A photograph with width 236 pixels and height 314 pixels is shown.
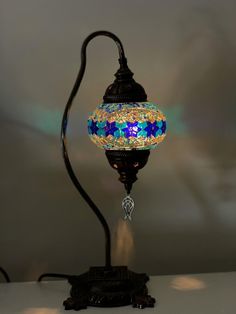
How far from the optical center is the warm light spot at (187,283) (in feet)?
3.60

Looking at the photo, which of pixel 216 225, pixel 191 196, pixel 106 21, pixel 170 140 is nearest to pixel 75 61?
pixel 106 21

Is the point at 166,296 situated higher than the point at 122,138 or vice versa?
the point at 122,138

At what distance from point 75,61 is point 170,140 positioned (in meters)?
0.32

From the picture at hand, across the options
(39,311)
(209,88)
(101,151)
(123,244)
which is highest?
(209,88)

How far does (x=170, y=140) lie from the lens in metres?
1.27

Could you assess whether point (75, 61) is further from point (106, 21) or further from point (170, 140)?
point (170, 140)

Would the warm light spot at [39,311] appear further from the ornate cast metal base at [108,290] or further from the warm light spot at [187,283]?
the warm light spot at [187,283]

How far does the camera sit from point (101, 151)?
1258mm

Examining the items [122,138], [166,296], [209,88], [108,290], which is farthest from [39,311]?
[209,88]

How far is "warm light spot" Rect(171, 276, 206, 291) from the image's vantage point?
1.10 metres

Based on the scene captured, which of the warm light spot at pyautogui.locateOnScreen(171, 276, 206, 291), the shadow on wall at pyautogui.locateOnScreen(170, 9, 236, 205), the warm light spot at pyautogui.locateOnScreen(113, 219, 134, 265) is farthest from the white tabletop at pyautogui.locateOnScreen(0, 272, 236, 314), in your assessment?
the shadow on wall at pyautogui.locateOnScreen(170, 9, 236, 205)

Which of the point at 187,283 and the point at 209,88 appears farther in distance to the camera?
the point at 209,88

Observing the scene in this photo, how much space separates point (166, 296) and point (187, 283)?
83 millimetres

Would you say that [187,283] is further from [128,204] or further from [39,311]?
Result: [39,311]
